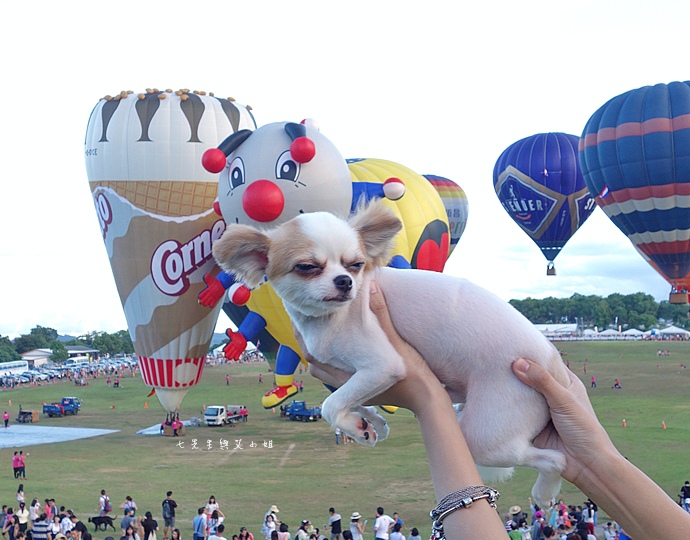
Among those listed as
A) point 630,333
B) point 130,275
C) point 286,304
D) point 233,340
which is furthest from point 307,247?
point 630,333

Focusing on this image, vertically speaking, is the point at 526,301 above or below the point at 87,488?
below

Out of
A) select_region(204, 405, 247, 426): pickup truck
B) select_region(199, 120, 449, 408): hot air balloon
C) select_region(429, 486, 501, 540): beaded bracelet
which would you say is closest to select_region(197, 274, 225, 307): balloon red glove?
select_region(199, 120, 449, 408): hot air balloon

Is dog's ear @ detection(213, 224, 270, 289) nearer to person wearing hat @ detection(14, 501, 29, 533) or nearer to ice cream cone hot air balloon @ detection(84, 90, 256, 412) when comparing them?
person wearing hat @ detection(14, 501, 29, 533)

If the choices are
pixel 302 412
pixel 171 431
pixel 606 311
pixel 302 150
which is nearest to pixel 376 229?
pixel 302 150

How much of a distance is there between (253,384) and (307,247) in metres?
34.6

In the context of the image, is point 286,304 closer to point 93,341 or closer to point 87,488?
point 87,488

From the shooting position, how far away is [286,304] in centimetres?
293

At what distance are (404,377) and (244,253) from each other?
0.70 m

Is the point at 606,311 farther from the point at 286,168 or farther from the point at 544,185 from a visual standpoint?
the point at 286,168

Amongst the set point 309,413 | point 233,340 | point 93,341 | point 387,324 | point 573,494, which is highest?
point 387,324

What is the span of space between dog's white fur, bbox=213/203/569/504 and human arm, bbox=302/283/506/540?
38 millimetres

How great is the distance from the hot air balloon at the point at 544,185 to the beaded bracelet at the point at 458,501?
1268 inches

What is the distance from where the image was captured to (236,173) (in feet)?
42.4

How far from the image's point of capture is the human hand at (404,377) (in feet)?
8.50
